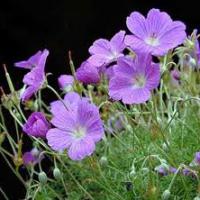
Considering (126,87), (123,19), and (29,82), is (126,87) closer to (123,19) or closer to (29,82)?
(29,82)

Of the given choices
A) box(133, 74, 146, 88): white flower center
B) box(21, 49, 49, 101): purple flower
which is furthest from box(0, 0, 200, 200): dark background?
box(133, 74, 146, 88): white flower center

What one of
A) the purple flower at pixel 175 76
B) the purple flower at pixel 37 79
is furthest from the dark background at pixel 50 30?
the purple flower at pixel 37 79

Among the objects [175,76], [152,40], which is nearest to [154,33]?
[152,40]

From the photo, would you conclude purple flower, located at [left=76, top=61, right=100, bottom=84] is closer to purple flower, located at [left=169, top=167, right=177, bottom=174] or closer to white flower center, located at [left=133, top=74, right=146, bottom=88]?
white flower center, located at [left=133, top=74, right=146, bottom=88]

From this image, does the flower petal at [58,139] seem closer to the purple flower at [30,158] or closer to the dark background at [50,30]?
the purple flower at [30,158]

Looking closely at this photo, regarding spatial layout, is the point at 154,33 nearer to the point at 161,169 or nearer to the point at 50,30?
the point at 161,169

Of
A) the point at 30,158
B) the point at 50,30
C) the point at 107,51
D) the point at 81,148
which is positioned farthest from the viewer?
the point at 50,30
